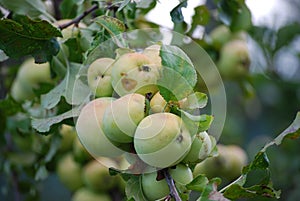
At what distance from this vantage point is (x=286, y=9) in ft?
7.84

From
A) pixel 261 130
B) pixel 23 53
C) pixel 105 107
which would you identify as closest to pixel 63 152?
pixel 23 53

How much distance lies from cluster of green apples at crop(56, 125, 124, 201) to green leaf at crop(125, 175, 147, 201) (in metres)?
0.48

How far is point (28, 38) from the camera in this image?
2.20ft

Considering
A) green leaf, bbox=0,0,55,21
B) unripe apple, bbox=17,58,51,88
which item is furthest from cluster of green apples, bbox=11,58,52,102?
green leaf, bbox=0,0,55,21

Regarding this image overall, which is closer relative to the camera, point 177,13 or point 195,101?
point 195,101

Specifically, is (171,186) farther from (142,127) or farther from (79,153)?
(79,153)

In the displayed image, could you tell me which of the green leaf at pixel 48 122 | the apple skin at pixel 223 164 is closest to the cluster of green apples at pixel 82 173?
the apple skin at pixel 223 164

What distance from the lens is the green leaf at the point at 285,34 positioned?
4.94ft

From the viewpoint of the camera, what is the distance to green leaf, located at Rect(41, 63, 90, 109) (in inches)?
26.1

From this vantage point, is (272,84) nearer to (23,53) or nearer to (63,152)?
(63,152)

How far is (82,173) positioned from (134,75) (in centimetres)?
59

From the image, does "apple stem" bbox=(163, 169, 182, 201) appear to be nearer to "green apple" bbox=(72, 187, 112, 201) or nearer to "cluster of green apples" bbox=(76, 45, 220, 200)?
"cluster of green apples" bbox=(76, 45, 220, 200)

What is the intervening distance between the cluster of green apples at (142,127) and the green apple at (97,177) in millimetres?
488

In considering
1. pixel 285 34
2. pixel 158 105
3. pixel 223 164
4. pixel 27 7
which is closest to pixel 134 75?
pixel 158 105
